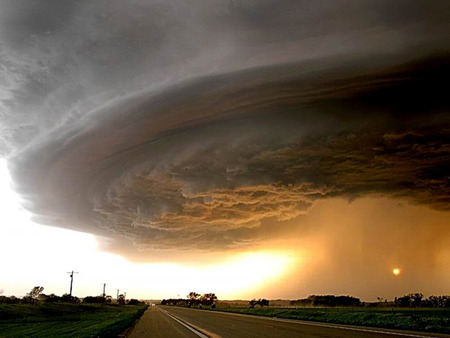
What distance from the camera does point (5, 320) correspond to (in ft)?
231

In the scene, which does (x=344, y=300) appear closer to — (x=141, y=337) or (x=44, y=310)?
(x=44, y=310)

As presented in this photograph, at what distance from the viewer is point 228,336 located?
27.6 metres

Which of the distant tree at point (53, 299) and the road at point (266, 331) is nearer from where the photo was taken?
the road at point (266, 331)

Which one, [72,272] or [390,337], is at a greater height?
[72,272]

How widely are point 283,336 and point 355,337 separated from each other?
4149 millimetres

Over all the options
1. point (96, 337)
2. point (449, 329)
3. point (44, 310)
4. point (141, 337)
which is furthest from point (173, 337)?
point (44, 310)

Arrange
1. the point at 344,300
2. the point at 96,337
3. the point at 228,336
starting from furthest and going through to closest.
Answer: the point at 344,300 → the point at 96,337 → the point at 228,336

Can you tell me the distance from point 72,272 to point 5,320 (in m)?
96.8

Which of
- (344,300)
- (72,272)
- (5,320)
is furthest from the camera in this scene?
(344,300)

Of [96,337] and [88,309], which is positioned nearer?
[96,337]

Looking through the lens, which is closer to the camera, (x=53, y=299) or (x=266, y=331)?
(x=266, y=331)

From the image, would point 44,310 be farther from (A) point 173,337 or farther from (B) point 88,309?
(A) point 173,337

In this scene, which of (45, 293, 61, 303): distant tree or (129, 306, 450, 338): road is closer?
(129, 306, 450, 338): road

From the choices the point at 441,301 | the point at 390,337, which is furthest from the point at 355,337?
the point at 441,301
